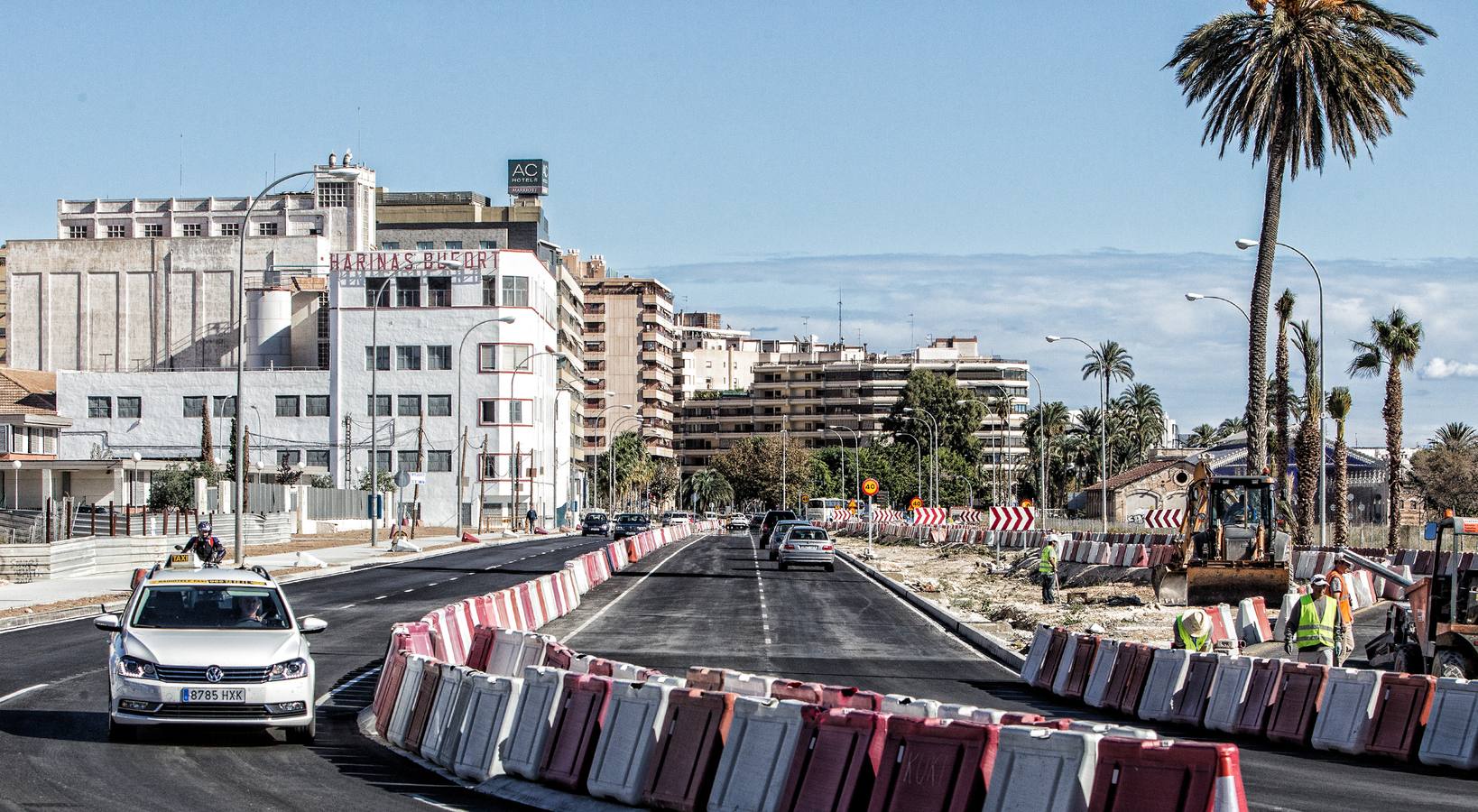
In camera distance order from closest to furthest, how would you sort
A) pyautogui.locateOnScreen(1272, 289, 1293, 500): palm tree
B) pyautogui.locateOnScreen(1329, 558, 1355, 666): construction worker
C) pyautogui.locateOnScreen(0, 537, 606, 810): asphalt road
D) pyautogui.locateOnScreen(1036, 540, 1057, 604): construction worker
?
pyautogui.locateOnScreen(0, 537, 606, 810): asphalt road, pyautogui.locateOnScreen(1329, 558, 1355, 666): construction worker, pyautogui.locateOnScreen(1036, 540, 1057, 604): construction worker, pyautogui.locateOnScreen(1272, 289, 1293, 500): palm tree

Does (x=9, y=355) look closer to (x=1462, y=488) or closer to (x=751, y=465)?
(x=751, y=465)

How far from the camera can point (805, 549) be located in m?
53.7

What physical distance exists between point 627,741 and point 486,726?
5.59 ft

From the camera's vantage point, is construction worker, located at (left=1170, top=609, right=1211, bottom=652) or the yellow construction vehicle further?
the yellow construction vehicle

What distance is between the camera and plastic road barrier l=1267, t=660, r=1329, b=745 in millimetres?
16859

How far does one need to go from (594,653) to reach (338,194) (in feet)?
379

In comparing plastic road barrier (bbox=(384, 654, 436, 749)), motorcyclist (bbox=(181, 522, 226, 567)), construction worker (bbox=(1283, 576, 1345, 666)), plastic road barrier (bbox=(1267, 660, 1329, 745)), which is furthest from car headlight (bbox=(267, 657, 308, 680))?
motorcyclist (bbox=(181, 522, 226, 567))

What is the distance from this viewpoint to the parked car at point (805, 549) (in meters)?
53.6

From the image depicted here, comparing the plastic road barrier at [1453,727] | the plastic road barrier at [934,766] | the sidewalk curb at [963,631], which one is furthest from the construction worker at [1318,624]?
the plastic road barrier at [934,766]

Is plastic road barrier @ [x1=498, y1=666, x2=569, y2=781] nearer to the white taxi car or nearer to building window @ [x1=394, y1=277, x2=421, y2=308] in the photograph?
the white taxi car

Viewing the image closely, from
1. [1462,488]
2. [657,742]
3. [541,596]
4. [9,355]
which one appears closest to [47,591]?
[541,596]

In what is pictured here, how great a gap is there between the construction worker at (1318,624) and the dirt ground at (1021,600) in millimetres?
7076

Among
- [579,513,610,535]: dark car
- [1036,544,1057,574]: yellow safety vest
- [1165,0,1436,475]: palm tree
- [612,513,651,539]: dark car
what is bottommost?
[579,513,610,535]: dark car

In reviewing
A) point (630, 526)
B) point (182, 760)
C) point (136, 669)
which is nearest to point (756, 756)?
point (182, 760)
